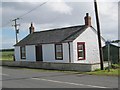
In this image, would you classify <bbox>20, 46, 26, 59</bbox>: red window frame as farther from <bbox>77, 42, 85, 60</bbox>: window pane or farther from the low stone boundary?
<bbox>77, 42, 85, 60</bbox>: window pane

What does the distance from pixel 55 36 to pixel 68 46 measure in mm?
4326

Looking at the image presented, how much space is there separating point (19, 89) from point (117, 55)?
70.4 feet

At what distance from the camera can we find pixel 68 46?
33.6 m

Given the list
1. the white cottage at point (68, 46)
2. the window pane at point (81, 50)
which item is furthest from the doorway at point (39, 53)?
the window pane at point (81, 50)

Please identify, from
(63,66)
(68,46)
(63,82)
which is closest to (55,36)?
(68,46)

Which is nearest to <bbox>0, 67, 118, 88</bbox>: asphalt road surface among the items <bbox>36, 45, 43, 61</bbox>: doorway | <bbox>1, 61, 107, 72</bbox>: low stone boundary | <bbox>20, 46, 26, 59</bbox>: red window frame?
<bbox>1, 61, 107, 72</bbox>: low stone boundary

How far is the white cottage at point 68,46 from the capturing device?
33.7 meters

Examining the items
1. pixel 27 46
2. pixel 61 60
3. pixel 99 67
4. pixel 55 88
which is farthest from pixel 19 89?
pixel 27 46

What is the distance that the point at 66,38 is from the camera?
34750 mm

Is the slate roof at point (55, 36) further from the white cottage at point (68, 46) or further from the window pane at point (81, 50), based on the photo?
the window pane at point (81, 50)

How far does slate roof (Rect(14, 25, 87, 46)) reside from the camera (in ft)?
114

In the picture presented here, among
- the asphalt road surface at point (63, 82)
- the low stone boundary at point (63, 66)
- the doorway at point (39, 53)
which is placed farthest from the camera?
the doorway at point (39, 53)

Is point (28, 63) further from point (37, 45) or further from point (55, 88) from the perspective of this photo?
point (55, 88)

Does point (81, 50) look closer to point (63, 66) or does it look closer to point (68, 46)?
point (68, 46)
